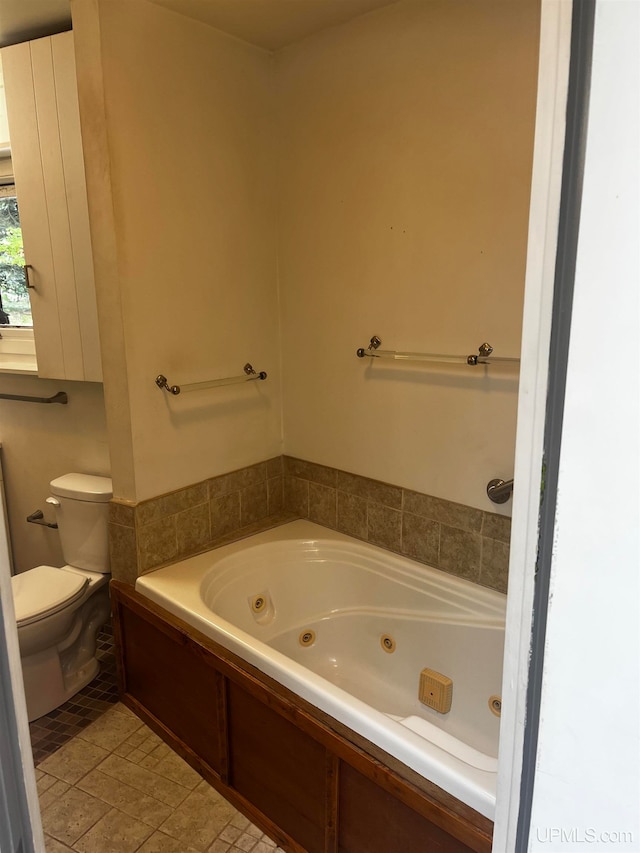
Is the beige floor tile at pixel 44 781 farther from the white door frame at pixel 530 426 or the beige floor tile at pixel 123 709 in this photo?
the white door frame at pixel 530 426

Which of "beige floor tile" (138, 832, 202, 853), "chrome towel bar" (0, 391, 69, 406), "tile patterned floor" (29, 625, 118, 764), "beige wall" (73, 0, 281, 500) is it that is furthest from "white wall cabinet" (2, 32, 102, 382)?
"beige floor tile" (138, 832, 202, 853)

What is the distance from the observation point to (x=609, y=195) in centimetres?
53

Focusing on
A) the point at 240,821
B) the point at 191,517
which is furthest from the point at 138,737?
the point at 191,517

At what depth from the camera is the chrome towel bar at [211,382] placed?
2.17 metres

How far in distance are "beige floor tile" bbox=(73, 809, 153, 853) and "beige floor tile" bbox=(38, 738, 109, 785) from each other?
23 cm

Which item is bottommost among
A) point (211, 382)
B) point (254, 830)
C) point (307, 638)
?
point (254, 830)

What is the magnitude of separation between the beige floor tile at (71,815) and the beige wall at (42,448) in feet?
4.23

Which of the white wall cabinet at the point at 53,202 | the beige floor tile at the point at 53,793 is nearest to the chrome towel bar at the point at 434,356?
the white wall cabinet at the point at 53,202

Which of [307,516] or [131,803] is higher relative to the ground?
[307,516]

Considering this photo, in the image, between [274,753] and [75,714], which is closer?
[274,753]

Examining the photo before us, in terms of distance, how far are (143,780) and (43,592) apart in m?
0.78

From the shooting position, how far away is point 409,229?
6.81ft

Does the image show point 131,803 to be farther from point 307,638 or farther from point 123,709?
point 307,638

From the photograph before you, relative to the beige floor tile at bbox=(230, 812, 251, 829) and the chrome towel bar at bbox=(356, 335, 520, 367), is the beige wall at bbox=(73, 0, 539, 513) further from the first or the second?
the beige floor tile at bbox=(230, 812, 251, 829)
